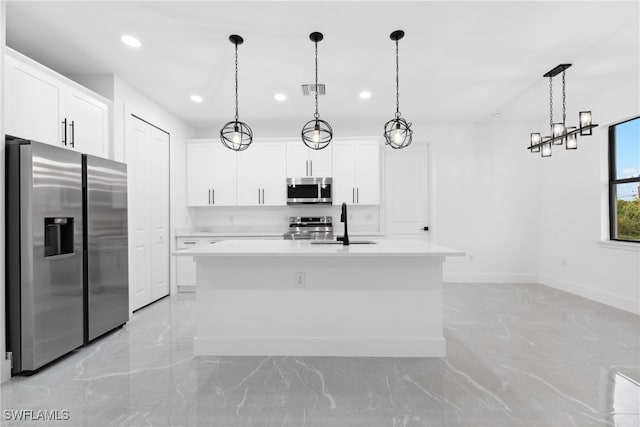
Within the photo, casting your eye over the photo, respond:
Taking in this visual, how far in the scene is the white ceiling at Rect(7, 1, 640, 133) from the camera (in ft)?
7.68

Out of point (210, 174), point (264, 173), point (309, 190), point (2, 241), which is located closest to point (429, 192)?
point (309, 190)

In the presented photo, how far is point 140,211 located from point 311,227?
2372mm

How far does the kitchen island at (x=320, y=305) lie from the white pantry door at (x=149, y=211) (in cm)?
162

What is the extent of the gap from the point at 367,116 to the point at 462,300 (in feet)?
9.65

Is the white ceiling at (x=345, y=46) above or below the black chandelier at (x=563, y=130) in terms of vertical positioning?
above

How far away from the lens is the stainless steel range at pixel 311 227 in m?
4.86

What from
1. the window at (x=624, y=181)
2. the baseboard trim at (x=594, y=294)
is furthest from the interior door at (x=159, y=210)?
the window at (x=624, y=181)

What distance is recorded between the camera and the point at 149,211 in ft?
13.1

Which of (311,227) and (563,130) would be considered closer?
(563,130)

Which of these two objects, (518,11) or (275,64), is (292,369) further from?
(518,11)

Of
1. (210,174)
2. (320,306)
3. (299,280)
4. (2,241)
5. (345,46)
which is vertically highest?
(345,46)

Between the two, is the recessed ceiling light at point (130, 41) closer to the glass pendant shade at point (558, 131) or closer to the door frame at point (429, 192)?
the door frame at point (429, 192)

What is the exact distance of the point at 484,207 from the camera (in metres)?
5.23

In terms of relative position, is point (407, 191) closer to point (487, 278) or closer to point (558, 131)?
point (487, 278)
